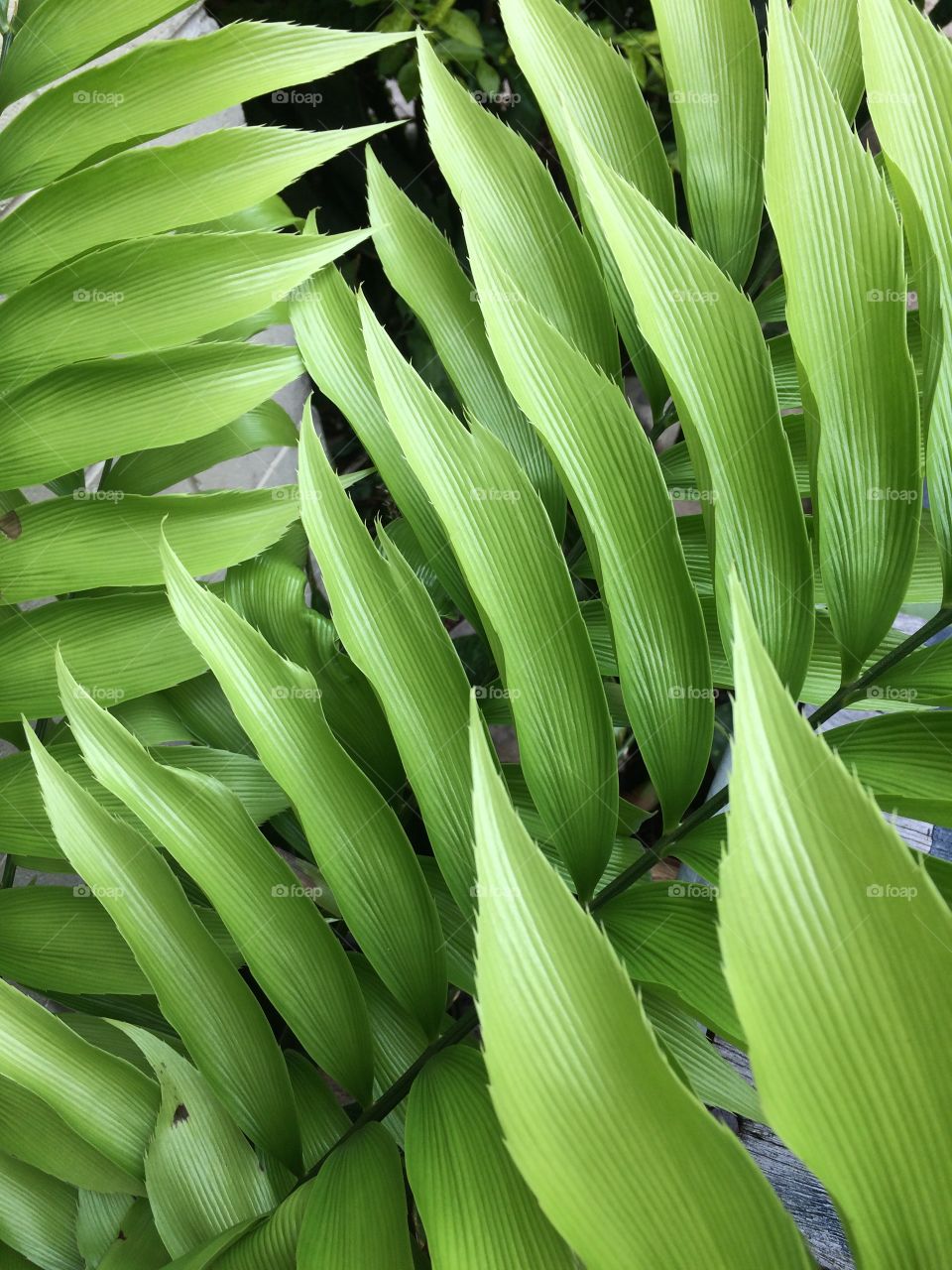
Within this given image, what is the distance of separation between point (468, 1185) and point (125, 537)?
0.36 metres

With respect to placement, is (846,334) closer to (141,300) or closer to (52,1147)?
(141,300)

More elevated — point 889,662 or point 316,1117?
point 889,662

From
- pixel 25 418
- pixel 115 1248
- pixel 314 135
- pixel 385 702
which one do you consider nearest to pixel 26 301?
pixel 25 418

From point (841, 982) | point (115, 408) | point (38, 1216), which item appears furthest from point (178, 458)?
point (841, 982)

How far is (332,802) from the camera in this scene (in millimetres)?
407

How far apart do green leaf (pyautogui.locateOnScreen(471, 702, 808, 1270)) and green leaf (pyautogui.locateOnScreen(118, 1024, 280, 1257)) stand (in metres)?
0.26

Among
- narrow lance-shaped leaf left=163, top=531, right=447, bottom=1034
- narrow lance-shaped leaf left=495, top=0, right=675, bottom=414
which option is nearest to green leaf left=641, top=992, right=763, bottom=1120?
narrow lance-shaped leaf left=163, top=531, right=447, bottom=1034

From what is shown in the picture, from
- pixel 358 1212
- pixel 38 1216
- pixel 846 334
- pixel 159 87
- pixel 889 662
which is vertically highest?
pixel 159 87

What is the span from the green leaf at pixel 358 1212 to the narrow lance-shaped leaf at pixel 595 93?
0.39 meters

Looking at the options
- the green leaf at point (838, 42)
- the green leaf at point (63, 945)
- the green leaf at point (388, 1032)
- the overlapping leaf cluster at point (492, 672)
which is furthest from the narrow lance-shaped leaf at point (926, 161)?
the green leaf at point (63, 945)

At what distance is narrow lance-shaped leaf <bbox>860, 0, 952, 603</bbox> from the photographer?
350 mm

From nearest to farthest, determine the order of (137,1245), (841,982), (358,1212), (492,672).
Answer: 1. (841,982)
2. (358,1212)
3. (137,1245)
4. (492,672)

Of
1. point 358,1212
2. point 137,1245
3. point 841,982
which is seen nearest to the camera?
point 841,982

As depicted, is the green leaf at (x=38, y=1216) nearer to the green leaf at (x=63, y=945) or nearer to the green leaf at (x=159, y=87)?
the green leaf at (x=63, y=945)
